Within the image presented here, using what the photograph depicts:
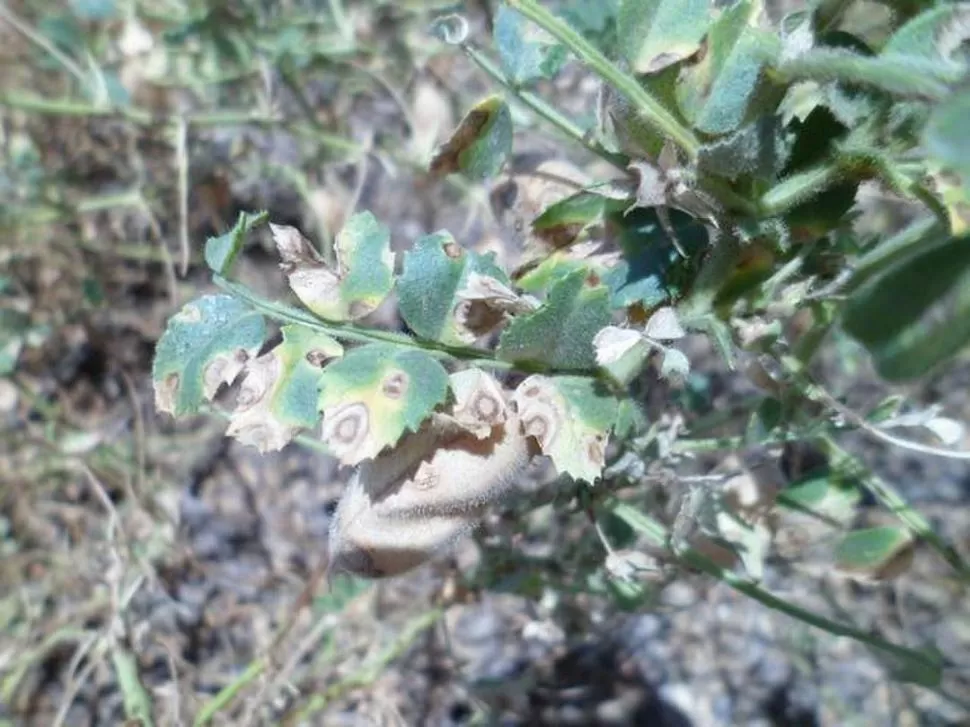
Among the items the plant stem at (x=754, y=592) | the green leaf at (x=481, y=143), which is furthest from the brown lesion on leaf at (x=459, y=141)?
the plant stem at (x=754, y=592)

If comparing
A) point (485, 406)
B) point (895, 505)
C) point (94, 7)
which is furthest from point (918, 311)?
point (94, 7)

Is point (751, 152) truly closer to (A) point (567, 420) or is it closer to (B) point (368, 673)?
(A) point (567, 420)

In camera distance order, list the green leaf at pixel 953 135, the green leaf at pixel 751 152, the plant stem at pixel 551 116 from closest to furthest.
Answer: the green leaf at pixel 953 135 → the green leaf at pixel 751 152 → the plant stem at pixel 551 116

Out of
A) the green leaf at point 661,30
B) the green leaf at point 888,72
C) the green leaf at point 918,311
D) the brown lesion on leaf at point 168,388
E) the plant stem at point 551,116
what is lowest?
the brown lesion on leaf at point 168,388

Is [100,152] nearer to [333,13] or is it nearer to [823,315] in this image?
[333,13]

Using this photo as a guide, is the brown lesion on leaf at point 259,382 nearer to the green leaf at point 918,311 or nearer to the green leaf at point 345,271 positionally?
the green leaf at point 345,271

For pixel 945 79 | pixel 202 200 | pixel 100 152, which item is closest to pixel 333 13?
pixel 202 200
